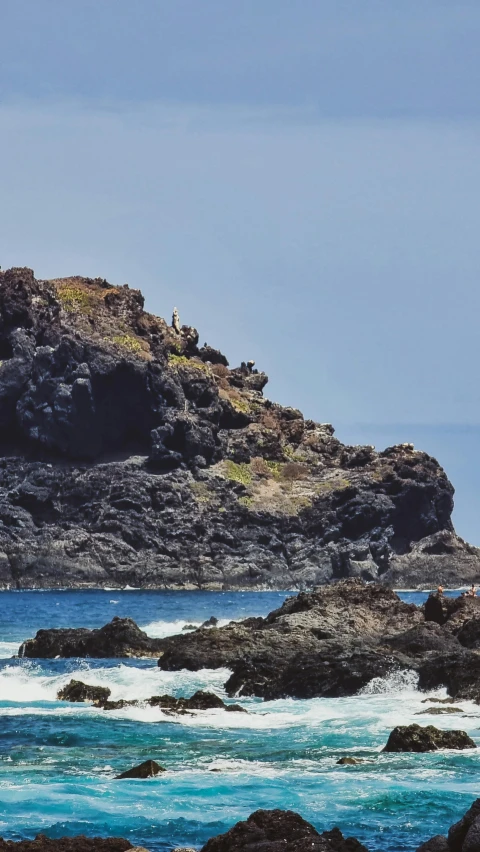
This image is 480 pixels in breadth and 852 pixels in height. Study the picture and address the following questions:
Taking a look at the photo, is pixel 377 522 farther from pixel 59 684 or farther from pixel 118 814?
pixel 118 814

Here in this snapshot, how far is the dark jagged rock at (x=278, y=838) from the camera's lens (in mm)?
14359

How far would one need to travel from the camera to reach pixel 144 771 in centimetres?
2258

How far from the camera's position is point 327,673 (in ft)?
117

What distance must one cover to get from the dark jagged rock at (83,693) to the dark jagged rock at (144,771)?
499 inches

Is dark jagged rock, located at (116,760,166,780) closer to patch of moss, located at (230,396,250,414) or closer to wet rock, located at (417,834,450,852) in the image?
wet rock, located at (417,834,450,852)

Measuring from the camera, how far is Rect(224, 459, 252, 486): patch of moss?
586 ft

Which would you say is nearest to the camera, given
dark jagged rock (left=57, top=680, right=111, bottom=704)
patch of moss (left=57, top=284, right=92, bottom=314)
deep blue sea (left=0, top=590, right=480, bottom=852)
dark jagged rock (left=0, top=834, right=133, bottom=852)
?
dark jagged rock (left=0, top=834, right=133, bottom=852)

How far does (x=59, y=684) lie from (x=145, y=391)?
13398cm

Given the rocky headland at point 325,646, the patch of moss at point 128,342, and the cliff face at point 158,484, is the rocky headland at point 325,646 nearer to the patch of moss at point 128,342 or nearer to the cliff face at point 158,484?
the cliff face at point 158,484

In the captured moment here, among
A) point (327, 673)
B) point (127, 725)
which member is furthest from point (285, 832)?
point (327, 673)

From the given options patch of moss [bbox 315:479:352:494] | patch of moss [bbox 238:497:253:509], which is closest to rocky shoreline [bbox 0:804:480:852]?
patch of moss [bbox 238:497:253:509]

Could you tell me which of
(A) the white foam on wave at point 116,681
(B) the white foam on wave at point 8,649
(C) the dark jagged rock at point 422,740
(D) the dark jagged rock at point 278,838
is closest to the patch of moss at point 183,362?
(B) the white foam on wave at point 8,649

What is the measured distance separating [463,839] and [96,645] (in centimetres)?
3696

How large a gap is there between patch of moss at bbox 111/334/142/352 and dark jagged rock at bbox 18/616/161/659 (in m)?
125
